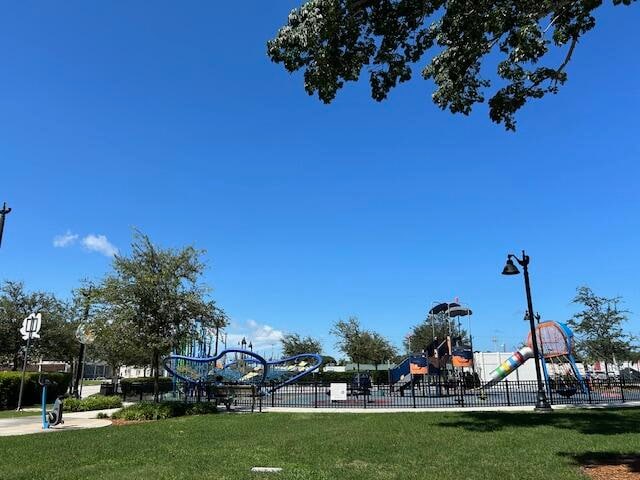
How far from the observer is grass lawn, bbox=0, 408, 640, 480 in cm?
827

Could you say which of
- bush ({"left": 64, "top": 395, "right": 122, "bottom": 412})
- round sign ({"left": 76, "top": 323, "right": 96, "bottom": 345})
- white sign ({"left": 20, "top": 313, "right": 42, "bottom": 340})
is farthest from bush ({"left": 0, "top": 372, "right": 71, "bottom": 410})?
white sign ({"left": 20, "top": 313, "right": 42, "bottom": 340})

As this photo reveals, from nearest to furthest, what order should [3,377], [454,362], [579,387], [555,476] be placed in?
[555,476] < [3,377] < [579,387] < [454,362]

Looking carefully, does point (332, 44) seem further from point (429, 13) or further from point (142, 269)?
point (142, 269)

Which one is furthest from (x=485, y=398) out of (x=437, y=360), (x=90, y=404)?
(x=90, y=404)

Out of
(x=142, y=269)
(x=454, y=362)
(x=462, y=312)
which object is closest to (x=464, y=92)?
(x=142, y=269)

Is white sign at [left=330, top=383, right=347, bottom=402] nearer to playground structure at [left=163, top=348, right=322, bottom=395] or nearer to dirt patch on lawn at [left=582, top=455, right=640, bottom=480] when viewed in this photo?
playground structure at [left=163, top=348, right=322, bottom=395]

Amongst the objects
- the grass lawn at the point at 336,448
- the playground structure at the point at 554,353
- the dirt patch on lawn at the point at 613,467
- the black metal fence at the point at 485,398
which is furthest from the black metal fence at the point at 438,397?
the dirt patch on lawn at the point at 613,467

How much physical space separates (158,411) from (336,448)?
10072 millimetres

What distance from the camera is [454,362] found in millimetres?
33188

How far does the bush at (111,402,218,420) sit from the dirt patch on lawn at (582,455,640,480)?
14010 mm

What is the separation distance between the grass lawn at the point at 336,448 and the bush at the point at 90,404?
24.9 ft

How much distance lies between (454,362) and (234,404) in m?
15.8

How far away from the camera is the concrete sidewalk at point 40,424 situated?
14.8 metres

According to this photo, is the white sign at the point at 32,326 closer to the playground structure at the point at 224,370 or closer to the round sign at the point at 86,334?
the round sign at the point at 86,334
